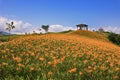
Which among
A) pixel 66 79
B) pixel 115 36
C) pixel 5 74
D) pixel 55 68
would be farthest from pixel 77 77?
pixel 115 36

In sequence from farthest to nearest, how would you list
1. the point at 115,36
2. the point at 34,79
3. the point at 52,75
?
the point at 115,36 → the point at 52,75 → the point at 34,79

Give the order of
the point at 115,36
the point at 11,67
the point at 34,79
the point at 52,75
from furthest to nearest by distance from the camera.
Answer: the point at 115,36, the point at 11,67, the point at 52,75, the point at 34,79

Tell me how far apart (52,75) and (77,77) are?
70 centimetres

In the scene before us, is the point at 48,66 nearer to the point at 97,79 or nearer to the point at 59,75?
the point at 59,75

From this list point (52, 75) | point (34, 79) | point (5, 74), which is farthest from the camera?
point (5, 74)

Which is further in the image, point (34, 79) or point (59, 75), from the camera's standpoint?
point (59, 75)

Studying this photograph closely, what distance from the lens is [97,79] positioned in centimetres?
680

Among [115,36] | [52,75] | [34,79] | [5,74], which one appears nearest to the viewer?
[34,79]

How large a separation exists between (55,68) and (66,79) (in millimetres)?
1373

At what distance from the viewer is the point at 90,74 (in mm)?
7383

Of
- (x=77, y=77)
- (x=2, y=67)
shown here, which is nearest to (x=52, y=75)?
(x=77, y=77)

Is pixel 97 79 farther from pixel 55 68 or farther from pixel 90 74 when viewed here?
pixel 55 68

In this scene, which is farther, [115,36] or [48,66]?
[115,36]

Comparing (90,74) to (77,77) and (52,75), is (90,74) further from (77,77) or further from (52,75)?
(52,75)
